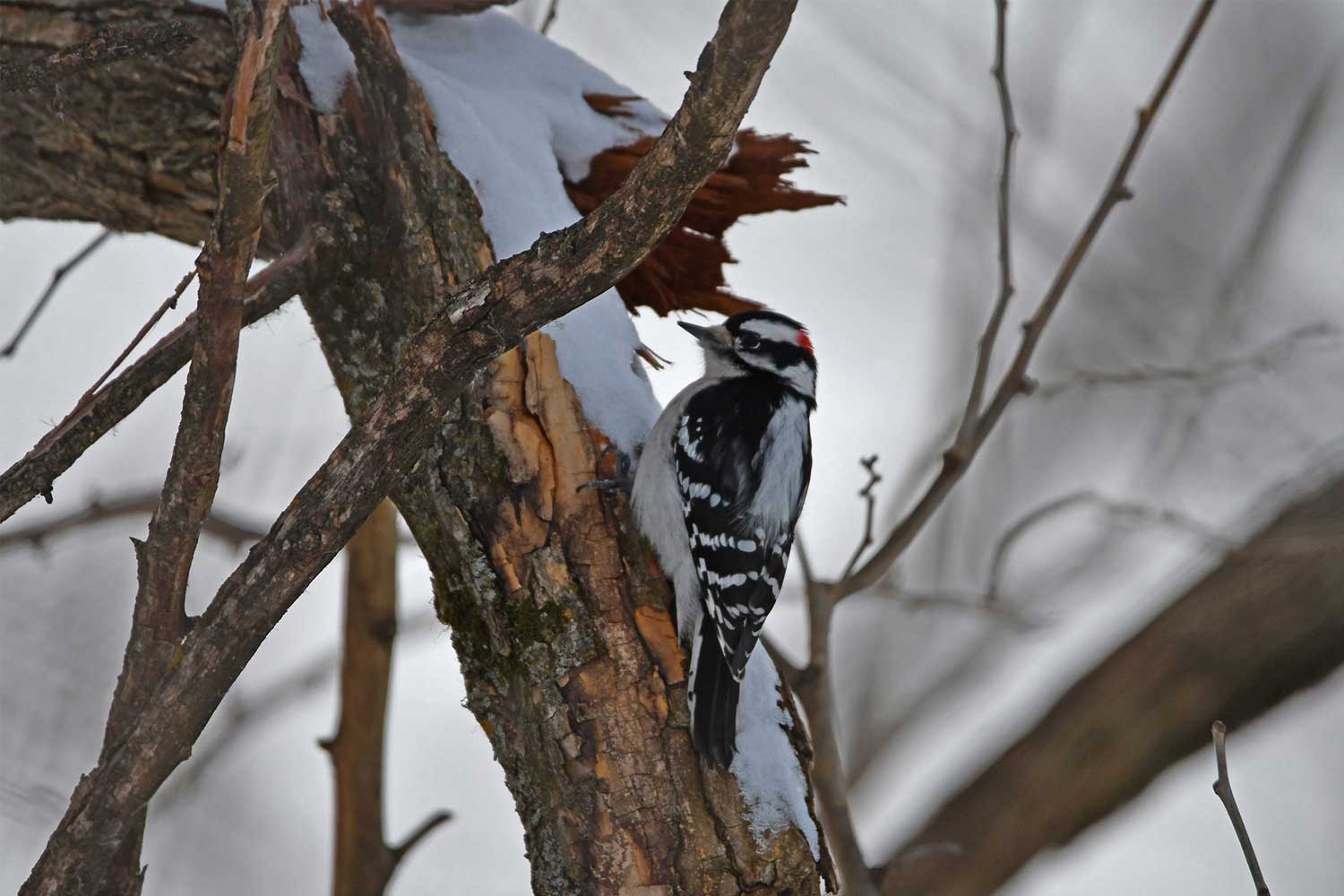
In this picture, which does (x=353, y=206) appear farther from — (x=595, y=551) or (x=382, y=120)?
(x=595, y=551)

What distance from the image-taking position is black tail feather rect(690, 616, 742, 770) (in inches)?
99.1

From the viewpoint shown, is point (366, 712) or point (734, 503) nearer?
point (734, 503)

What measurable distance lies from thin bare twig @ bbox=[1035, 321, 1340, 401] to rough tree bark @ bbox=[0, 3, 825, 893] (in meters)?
1.71

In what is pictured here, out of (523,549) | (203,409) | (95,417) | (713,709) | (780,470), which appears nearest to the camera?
(203,409)

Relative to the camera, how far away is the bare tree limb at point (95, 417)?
86.3 inches

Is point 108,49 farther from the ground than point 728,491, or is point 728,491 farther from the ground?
point 728,491

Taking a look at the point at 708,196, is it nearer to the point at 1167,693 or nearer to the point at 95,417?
the point at 95,417

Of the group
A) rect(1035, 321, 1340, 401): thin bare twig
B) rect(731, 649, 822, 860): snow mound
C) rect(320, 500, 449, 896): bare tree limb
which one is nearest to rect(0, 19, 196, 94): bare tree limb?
rect(731, 649, 822, 860): snow mound

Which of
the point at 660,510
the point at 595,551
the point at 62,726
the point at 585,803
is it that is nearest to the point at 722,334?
the point at 660,510

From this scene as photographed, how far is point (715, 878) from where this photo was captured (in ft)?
7.94

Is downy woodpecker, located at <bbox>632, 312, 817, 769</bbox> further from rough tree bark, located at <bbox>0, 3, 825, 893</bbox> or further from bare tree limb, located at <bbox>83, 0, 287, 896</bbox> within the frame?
bare tree limb, located at <bbox>83, 0, 287, 896</bbox>

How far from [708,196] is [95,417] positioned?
184 cm

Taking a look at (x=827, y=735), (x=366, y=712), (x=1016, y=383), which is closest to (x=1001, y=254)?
(x=1016, y=383)

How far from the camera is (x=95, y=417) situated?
230 cm
